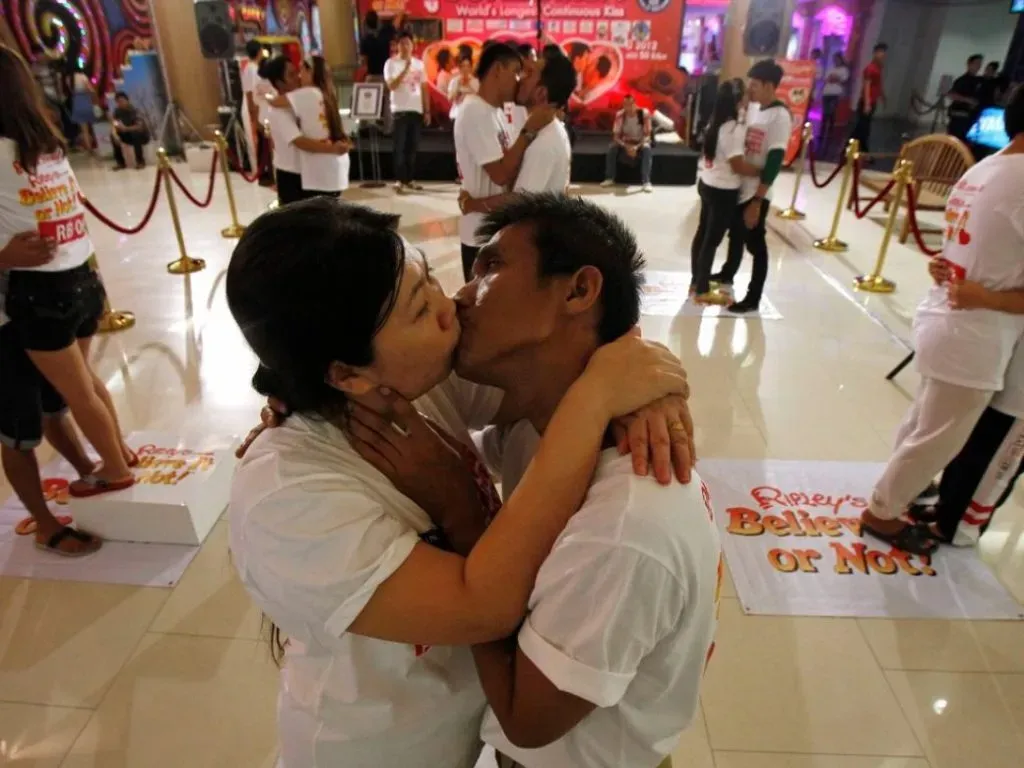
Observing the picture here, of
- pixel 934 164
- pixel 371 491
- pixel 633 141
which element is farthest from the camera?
pixel 633 141

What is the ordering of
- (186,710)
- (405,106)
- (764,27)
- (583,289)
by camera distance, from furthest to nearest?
(405,106)
(764,27)
(186,710)
(583,289)

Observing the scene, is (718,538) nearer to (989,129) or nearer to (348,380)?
(348,380)

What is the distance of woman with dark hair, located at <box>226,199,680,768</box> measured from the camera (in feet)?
2.74

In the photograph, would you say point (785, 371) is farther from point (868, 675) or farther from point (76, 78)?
point (76, 78)

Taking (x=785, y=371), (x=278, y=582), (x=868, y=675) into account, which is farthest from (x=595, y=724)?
(x=785, y=371)

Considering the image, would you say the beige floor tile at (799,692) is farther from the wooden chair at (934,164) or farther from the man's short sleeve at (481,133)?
the wooden chair at (934,164)

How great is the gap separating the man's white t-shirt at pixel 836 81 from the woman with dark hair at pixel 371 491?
12460mm

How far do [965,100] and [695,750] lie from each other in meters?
10.1

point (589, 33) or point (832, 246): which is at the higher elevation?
point (589, 33)

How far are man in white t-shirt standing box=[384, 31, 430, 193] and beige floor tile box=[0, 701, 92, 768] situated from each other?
24.3ft

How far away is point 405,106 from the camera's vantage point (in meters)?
8.43

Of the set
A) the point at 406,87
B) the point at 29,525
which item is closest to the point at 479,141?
the point at 29,525

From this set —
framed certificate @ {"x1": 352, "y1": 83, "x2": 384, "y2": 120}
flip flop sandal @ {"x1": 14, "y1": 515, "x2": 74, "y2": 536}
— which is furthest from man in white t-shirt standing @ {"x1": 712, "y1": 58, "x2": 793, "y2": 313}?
framed certificate @ {"x1": 352, "y1": 83, "x2": 384, "y2": 120}

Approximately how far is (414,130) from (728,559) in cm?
737
